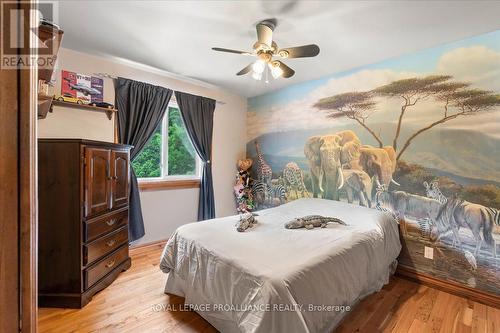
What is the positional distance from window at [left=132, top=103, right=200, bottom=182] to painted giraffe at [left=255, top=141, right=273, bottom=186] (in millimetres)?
1091

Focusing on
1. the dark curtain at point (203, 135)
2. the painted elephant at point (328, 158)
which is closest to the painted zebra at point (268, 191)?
the painted elephant at point (328, 158)

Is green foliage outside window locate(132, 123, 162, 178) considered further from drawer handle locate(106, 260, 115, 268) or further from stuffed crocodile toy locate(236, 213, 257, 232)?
stuffed crocodile toy locate(236, 213, 257, 232)

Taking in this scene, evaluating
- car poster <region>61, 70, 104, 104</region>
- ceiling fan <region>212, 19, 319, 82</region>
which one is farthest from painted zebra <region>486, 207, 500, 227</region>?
car poster <region>61, 70, 104, 104</region>

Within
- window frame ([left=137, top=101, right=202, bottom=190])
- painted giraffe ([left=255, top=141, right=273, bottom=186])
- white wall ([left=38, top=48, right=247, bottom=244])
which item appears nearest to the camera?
white wall ([left=38, top=48, right=247, bottom=244])

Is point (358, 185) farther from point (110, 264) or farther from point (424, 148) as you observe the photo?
point (110, 264)

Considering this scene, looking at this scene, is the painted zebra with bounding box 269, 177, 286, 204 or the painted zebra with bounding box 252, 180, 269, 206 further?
the painted zebra with bounding box 252, 180, 269, 206

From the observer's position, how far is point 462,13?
189 cm

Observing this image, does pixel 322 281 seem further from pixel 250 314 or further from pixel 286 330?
pixel 250 314

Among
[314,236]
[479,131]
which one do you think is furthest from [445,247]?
[314,236]

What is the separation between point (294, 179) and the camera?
147 inches

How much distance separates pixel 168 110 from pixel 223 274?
2773 millimetres

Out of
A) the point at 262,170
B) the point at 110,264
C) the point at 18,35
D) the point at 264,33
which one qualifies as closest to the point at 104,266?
the point at 110,264

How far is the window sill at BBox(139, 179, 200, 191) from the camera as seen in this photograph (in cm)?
322

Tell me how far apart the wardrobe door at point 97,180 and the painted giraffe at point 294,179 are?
252 centimetres
